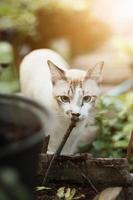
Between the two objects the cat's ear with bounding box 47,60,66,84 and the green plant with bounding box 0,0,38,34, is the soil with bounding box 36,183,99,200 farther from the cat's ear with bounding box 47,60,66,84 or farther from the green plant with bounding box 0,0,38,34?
the green plant with bounding box 0,0,38,34

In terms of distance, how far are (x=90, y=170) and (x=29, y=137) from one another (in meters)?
0.83

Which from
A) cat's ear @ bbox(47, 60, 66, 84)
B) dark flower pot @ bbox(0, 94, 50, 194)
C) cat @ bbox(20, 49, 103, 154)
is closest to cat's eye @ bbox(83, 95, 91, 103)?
cat @ bbox(20, 49, 103, 154)

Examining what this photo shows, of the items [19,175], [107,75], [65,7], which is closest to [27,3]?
[65,7]

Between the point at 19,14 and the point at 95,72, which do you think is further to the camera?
the point at 19,14

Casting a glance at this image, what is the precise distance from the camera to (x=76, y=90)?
2.24 meters

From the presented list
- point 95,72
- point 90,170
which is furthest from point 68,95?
point 90,170

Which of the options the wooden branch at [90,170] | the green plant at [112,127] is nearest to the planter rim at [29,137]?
the wooden branch at [90,170]

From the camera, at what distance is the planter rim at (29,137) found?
3.85 feet

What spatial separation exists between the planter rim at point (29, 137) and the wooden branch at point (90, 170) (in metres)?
0.68

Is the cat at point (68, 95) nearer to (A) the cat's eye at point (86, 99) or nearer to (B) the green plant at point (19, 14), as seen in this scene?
(A) the cat's eye at point (86, 99)

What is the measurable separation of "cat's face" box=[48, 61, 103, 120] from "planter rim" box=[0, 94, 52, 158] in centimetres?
80

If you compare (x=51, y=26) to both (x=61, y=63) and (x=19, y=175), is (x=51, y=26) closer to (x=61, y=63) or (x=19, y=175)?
(x=61, y=63)

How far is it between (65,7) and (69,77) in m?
3.36

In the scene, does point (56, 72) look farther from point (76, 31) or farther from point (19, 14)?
point (76, 31)
